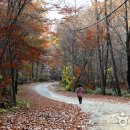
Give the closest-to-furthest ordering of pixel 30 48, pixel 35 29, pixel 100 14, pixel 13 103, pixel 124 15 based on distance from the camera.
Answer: pixel 30 48, pixel 13 103, pixel 35 29, pixel 124 15, pixel 100 14

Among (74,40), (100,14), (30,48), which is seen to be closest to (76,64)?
(74,40)

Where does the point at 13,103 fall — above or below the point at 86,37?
below

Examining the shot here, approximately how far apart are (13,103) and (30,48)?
12.9ft

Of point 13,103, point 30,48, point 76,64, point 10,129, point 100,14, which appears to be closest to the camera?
point 10,129

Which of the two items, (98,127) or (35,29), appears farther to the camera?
(35,29)

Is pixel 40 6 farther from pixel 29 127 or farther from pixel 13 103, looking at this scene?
pixel 29 127

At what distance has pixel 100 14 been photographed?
35469 mm

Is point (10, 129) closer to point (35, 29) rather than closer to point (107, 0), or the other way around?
point (35, 29)

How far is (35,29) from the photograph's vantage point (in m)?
27.0

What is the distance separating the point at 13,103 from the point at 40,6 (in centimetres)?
642

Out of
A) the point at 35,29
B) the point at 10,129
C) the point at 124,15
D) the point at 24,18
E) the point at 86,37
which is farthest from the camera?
the point at 86,37

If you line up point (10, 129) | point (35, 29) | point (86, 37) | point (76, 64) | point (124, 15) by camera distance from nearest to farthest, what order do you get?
point (10, 129) → point (35, 29) → point (124, 15) → point (86, 37) → point (76, 64)

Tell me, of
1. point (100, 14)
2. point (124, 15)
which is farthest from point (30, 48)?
point (100, 14)

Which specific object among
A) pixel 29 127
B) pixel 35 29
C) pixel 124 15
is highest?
pixel 124 15
